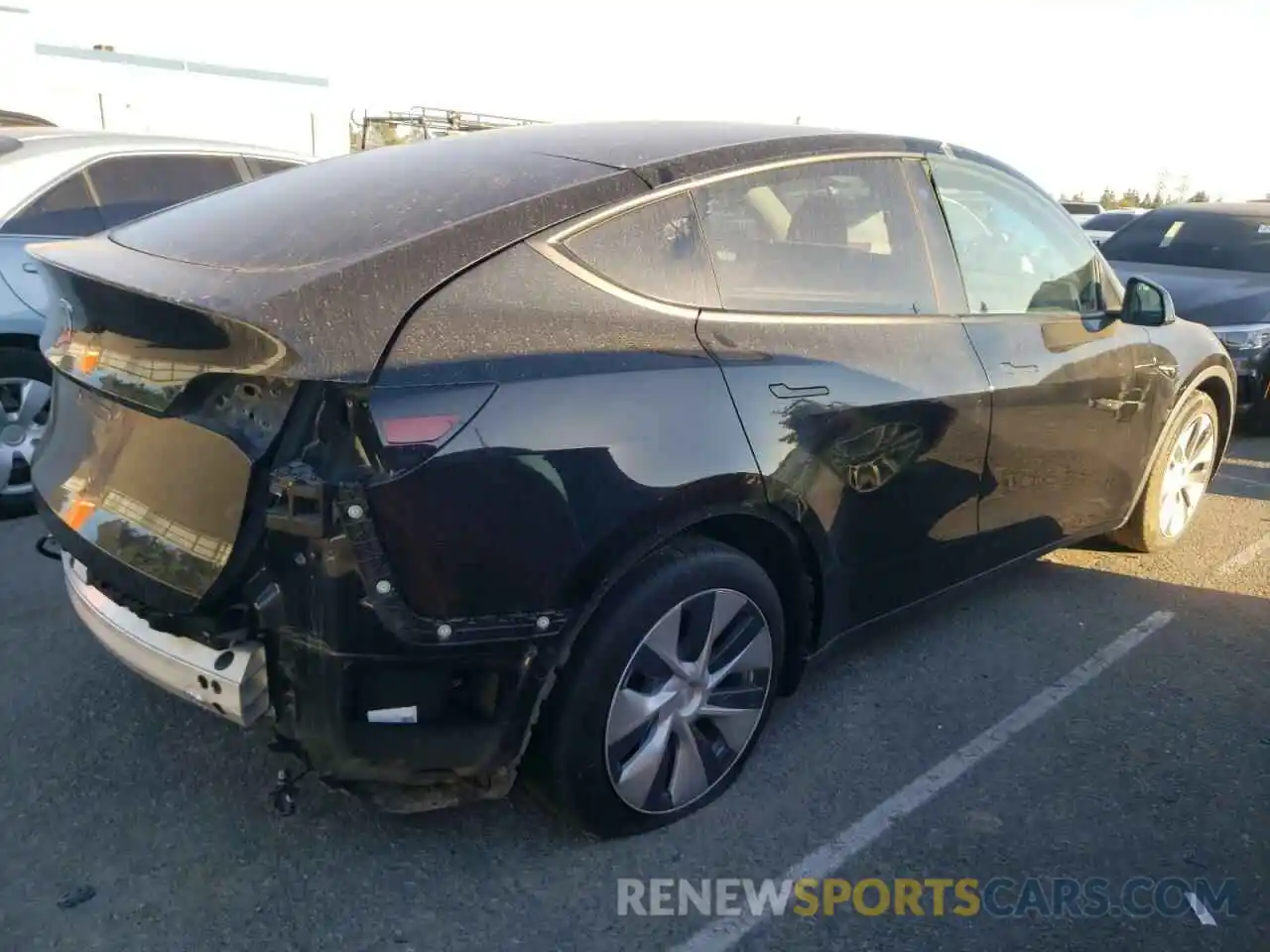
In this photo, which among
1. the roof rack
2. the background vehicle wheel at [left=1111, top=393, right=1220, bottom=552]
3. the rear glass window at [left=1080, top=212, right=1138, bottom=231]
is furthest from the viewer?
the rear glass window at [left=1080, top=212, right=1138, bottom=231]

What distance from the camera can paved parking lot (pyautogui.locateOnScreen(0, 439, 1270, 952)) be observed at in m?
2.37

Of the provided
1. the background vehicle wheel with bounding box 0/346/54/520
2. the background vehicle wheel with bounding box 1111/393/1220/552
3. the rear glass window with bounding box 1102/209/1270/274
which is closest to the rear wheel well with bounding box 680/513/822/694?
the background vehicle wheel with bounding box 1111/393/1220/552

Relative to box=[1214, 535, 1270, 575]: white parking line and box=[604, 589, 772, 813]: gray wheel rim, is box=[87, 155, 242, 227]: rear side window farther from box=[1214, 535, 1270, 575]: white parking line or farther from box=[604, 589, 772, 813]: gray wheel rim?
box=[1214, 535, 1270, 575]: white parking line

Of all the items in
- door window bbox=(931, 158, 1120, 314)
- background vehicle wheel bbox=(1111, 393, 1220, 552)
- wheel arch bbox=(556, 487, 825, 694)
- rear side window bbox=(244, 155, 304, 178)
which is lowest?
background vehicle wheel bbox=(1111, 393, 1220, 552)

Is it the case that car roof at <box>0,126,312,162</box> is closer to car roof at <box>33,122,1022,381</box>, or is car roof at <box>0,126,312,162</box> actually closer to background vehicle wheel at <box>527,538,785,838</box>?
car roof at <box>33,122,1022,381</box>

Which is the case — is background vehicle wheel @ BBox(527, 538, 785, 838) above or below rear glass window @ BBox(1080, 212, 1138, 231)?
above

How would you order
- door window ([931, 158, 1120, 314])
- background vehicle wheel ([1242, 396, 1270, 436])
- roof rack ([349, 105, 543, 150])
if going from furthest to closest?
roof rack ([349, 105, 543, 150])
background vehicle wheel ([1242, 396, 1270, 436])
door window ([931, 158, 1120, 314])

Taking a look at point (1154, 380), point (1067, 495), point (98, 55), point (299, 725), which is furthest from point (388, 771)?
point (98, 55)

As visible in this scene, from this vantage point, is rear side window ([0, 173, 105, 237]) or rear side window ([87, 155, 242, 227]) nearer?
rear side window ([0, 173, 105, 237])

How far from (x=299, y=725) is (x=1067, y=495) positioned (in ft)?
9.35

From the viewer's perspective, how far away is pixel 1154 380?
4180mm

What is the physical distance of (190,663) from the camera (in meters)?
2.30

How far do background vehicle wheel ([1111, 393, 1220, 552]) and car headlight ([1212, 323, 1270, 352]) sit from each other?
225 cm

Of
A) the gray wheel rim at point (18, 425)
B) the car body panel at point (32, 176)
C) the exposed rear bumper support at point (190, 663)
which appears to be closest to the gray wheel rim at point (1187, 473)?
the exposed rear bumper support at point (190, 663)
